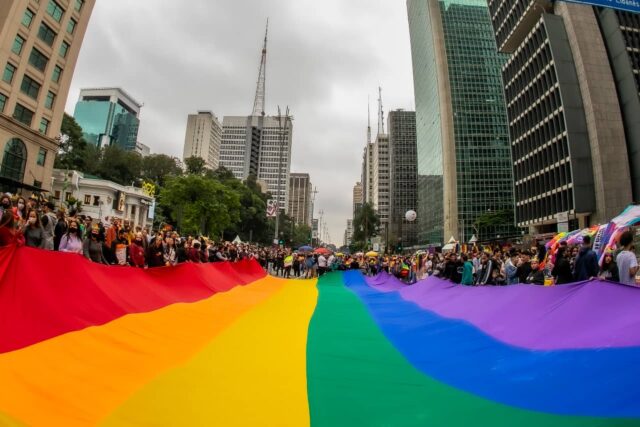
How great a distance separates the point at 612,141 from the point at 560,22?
19.1 meters

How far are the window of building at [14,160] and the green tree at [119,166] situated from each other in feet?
143

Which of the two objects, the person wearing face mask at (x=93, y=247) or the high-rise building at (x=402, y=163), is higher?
the high-rise building at (x=402, y=163)

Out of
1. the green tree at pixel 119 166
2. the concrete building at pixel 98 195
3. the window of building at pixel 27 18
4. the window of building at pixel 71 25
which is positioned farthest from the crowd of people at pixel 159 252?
the green tree at pixel 119 166

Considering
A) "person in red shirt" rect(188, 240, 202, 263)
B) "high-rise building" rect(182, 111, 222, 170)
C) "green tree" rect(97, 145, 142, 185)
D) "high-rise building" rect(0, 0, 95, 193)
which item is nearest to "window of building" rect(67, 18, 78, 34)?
"high-rise building" rect(0, 0, 95, 193)

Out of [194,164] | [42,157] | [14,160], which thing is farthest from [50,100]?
[194,164]

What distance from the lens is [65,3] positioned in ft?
141

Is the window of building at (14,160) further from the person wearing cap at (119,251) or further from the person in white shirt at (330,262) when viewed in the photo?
the person wearing cap at (119,251)

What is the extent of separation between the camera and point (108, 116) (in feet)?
537

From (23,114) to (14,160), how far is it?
5.42 metres

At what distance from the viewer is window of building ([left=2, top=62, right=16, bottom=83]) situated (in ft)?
120

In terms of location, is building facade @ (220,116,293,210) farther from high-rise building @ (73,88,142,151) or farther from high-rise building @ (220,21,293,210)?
high-rise building @ (73,88,142,151)

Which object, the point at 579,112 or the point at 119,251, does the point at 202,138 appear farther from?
the point at 119,251

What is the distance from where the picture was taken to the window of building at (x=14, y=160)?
3619 cm

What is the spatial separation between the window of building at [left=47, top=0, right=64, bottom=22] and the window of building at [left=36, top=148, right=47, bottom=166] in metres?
15.2
